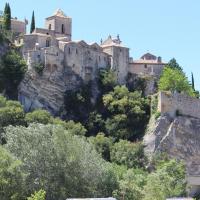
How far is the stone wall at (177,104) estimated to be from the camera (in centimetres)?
7825

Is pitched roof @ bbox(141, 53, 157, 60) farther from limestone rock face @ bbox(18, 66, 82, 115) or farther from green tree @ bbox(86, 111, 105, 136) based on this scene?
green tree @ bbox(86, 111, 105, 136)

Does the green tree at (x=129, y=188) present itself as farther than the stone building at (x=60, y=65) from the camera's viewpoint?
No

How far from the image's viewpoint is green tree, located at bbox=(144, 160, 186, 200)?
59.3 meters

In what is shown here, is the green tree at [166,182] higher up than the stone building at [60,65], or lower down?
lower down

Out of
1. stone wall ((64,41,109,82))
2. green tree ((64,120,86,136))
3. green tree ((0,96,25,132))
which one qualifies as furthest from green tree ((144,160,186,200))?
stone wall ((64,41,109,82))

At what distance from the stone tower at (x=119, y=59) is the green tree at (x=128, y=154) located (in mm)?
11660

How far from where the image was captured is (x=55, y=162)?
53.6m

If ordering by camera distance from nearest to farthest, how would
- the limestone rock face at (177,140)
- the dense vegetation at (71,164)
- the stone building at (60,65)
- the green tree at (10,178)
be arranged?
the green tree at (10,178) < the dense vegetation at (71,164) < the limestone rock face at (177,140) < the stone building at (60,65)

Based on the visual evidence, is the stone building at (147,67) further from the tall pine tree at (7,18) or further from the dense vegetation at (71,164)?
the tall pine tree at (7,18)

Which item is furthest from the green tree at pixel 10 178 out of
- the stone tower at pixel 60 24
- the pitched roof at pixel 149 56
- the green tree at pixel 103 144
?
the pitched roof at pixel 149 56

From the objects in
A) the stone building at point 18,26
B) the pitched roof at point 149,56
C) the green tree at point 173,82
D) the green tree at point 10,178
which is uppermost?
the stone building at point 18,26

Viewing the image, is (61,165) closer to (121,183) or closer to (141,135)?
(121,183)

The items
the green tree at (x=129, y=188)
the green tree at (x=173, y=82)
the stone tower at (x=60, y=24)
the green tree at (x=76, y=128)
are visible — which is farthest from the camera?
the stone tower at (x=60, y=24)

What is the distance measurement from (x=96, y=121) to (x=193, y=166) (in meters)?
11.6
